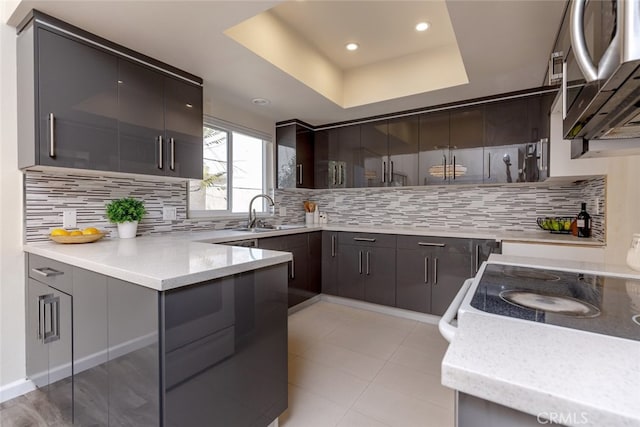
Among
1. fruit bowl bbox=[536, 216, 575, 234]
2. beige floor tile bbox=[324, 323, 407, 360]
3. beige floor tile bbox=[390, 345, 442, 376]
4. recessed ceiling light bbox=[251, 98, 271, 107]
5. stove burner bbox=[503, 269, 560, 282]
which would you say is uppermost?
recessed ceiling light bbox=[251, 98, 271, 107]

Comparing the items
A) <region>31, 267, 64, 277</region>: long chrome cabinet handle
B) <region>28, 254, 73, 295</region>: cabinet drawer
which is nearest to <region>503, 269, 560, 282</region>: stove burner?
<region>28, 254, 73, 295</region>: cabinet drawer

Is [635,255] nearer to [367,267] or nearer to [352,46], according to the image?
[367,267]

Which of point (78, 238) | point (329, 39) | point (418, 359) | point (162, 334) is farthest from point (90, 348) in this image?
point (329, 39)

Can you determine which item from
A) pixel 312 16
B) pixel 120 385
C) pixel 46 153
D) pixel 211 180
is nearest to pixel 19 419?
pixel 120 385

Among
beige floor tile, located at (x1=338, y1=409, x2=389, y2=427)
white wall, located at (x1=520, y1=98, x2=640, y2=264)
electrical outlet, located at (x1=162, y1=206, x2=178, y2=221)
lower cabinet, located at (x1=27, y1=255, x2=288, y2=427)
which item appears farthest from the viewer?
electrical outlet, located at (x1=162, y1=206, x2=178, y2=221)

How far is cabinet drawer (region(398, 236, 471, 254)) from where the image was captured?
2.74m

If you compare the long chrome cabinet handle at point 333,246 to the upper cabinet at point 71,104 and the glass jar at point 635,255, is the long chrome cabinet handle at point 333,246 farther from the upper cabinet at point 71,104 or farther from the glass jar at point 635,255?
the glass jar at point 635,255

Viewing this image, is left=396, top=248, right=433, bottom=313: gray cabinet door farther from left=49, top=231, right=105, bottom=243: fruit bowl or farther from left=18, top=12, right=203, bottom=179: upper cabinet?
left=49, top=231, right=105, bottom=243: fruit bowl

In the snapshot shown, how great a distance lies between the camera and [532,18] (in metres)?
1.65

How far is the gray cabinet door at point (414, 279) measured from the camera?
2914 mm

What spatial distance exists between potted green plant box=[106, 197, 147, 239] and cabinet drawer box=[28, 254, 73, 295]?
471mm

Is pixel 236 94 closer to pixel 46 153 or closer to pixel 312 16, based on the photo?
pixel 312 16

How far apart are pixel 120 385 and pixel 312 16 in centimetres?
257

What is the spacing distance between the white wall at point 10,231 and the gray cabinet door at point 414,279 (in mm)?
2933
